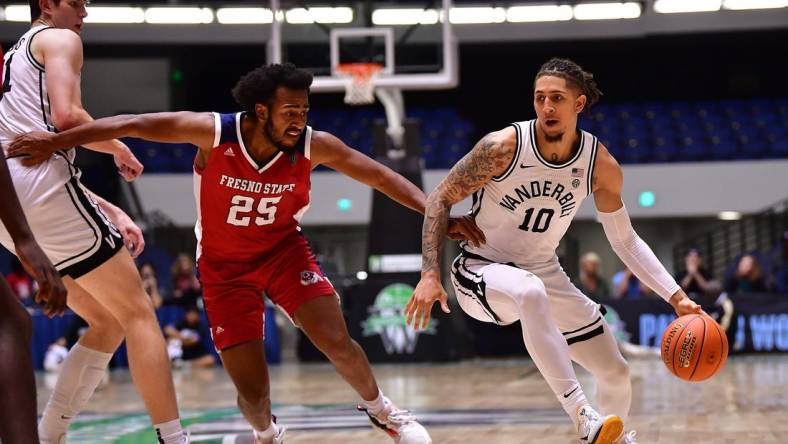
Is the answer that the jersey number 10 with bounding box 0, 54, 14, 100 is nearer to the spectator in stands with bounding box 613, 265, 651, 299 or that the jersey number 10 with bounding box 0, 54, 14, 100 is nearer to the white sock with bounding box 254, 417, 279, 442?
the white sock with bounding box 254, 417, 279, 442

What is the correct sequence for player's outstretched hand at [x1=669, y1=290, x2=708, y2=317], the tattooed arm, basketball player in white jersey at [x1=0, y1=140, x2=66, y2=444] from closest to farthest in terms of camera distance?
basketball player in white jersey at [x1=0, y1=140, x2=66, y2=444], the tattooed arm, player's outstretched hand at [x1=669, y1=290, x2=708, y2=317]

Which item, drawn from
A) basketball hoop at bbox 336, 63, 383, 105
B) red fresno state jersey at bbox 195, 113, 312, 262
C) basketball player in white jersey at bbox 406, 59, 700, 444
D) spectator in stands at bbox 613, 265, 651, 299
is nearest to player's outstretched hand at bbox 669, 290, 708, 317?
basketball player in white jersey at bbox 406, 59, 700, 444

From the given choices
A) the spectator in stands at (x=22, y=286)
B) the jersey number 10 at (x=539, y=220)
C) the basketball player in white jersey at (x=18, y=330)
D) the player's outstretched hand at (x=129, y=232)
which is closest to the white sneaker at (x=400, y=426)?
the jersey number 10 at (x=539, y=220)

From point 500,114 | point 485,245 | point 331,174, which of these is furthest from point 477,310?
point 500,114

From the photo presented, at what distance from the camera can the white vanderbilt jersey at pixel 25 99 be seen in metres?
4.65

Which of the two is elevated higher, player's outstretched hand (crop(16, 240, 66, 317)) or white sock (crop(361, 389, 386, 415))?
player's outstretched hand (crop(16, 240, 66, 317))

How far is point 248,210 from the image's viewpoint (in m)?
4.97

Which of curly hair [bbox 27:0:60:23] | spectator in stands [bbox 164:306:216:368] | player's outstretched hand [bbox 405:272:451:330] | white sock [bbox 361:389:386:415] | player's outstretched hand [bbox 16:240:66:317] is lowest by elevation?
spectator in stands [bbox 164:306:216:368]

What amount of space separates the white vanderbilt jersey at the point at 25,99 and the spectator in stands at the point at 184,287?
948 centimetres

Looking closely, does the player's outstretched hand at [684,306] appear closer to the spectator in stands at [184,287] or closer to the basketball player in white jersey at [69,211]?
the basketball player in white jersey at [69,211]

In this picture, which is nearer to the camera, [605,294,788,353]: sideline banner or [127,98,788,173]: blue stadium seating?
[605,294,788,353]: sideline banner

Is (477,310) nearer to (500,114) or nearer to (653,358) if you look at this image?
(653,358)

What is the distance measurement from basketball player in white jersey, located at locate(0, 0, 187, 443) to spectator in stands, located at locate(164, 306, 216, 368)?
9.31 meters

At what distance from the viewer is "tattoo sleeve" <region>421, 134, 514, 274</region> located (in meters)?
5.05
